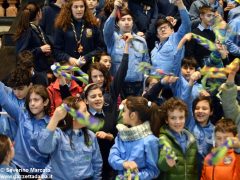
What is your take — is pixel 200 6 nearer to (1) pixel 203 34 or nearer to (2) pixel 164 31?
(1) pixel 203 34

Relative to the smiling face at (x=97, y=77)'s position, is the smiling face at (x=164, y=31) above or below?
above

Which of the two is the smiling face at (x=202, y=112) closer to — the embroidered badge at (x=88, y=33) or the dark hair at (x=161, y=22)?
the dark hair at (x=161, y=22)

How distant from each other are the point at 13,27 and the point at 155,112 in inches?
147

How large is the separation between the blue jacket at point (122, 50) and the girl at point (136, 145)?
5.58ft

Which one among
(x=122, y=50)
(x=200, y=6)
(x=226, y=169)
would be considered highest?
(x=200, y=6)

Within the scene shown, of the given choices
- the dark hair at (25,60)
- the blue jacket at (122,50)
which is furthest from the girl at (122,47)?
the dark hair at (25,60)

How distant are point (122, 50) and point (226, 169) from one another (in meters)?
2.43

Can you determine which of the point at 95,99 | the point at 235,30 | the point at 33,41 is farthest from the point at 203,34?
the point at 95,99

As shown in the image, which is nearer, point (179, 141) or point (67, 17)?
point (179, 141)

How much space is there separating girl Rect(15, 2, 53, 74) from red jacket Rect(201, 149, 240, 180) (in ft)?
9.31

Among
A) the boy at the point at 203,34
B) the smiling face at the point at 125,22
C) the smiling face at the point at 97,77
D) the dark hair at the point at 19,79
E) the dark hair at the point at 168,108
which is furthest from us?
the boy at the point at 203,34

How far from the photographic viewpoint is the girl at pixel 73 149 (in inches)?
223

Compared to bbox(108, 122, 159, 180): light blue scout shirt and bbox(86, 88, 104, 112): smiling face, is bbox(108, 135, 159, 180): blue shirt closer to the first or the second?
bbox(108, 122, 159, 180): light blue scout shirt

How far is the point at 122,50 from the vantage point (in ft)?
25.2
